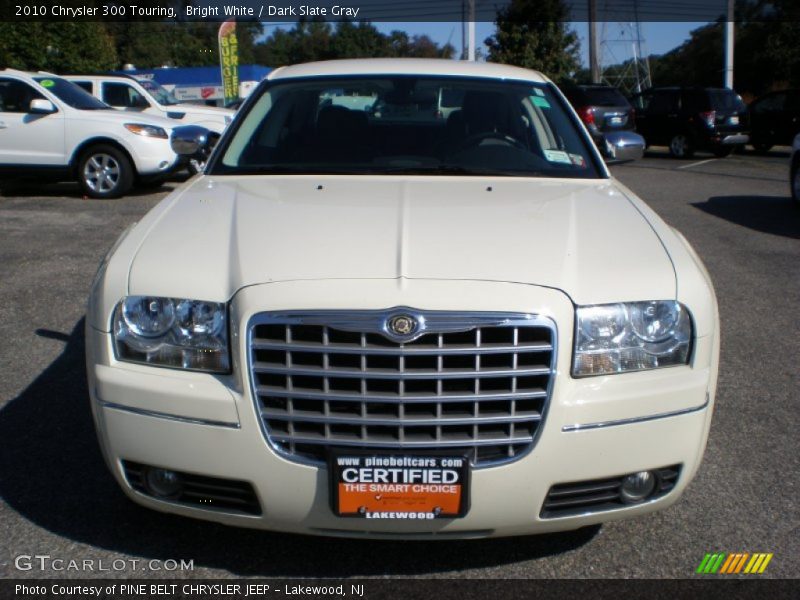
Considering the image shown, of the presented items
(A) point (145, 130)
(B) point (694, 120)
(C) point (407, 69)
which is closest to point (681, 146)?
(B) point (694, 120)

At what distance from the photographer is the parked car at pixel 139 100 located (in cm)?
1447

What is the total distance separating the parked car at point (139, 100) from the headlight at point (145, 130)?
2.96 m

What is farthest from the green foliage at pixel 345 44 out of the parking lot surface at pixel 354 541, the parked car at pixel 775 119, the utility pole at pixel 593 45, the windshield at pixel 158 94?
the parking lot surface at pixel 354 541

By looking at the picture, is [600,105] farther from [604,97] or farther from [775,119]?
[775,119]

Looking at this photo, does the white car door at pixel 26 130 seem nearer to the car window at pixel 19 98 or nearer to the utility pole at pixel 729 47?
the car window at pixel 19 98

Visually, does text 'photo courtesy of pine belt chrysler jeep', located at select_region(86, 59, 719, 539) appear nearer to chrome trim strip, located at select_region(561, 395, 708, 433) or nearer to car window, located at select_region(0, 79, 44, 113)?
chrome trim strip, located at select_region(561, 395, 708, 433)

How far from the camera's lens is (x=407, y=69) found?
450 cm

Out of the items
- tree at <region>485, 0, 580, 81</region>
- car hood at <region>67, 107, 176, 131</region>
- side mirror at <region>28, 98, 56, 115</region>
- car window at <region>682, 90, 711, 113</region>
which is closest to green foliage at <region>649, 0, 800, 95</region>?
tree at <region>485, 0, 580, 81</region>

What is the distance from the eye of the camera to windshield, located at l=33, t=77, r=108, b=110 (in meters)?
11.5

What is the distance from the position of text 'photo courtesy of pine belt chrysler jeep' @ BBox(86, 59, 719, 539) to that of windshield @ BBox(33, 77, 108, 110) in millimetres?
9569

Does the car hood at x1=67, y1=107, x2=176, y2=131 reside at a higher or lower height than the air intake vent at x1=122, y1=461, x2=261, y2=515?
higher

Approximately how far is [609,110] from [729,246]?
1059 cm

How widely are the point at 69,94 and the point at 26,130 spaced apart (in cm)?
86
